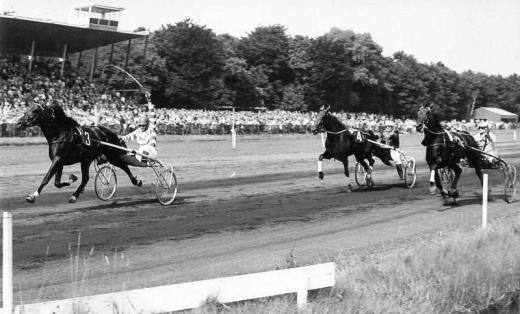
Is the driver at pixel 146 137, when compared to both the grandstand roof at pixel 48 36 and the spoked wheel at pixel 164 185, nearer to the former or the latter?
the spoked wheel at pixel 164 185

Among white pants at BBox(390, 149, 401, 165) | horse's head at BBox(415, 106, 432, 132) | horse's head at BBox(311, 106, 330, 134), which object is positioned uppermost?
horse's head at BBox(415, 106, 432, 132)

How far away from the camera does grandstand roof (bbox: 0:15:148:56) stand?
3494 cm

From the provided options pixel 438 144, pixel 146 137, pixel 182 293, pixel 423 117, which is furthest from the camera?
pixel 146 137

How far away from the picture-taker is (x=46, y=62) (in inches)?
1507

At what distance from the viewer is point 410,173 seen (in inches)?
708

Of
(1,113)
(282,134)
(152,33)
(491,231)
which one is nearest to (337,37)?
(152,33)

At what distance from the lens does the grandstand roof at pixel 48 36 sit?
3494 centimetres

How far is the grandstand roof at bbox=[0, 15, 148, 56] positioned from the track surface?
15.7 metres

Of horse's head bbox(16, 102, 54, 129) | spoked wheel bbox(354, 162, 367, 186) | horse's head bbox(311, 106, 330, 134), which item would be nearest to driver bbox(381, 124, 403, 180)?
spoked wheel bbox(354, 162, 367, 186)

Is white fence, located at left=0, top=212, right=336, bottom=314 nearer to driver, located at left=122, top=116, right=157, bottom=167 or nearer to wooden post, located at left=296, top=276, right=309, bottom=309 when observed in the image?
wooden post, located at left=296, top=276, right=309, bottom=309

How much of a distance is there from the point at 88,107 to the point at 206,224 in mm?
24079

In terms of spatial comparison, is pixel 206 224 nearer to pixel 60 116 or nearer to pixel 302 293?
pixel 60 116

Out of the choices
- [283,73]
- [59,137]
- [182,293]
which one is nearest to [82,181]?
[59,137]

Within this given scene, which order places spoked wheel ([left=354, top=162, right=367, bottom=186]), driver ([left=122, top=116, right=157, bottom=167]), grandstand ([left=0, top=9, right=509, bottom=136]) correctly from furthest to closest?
grandstand ([left=0, top=9, right=509, bottom=136]) < spoked wheel ([left=354, top=162, right=367, bottom=186]) < driver ([left=122, top=116, right=157, bottom=167])
